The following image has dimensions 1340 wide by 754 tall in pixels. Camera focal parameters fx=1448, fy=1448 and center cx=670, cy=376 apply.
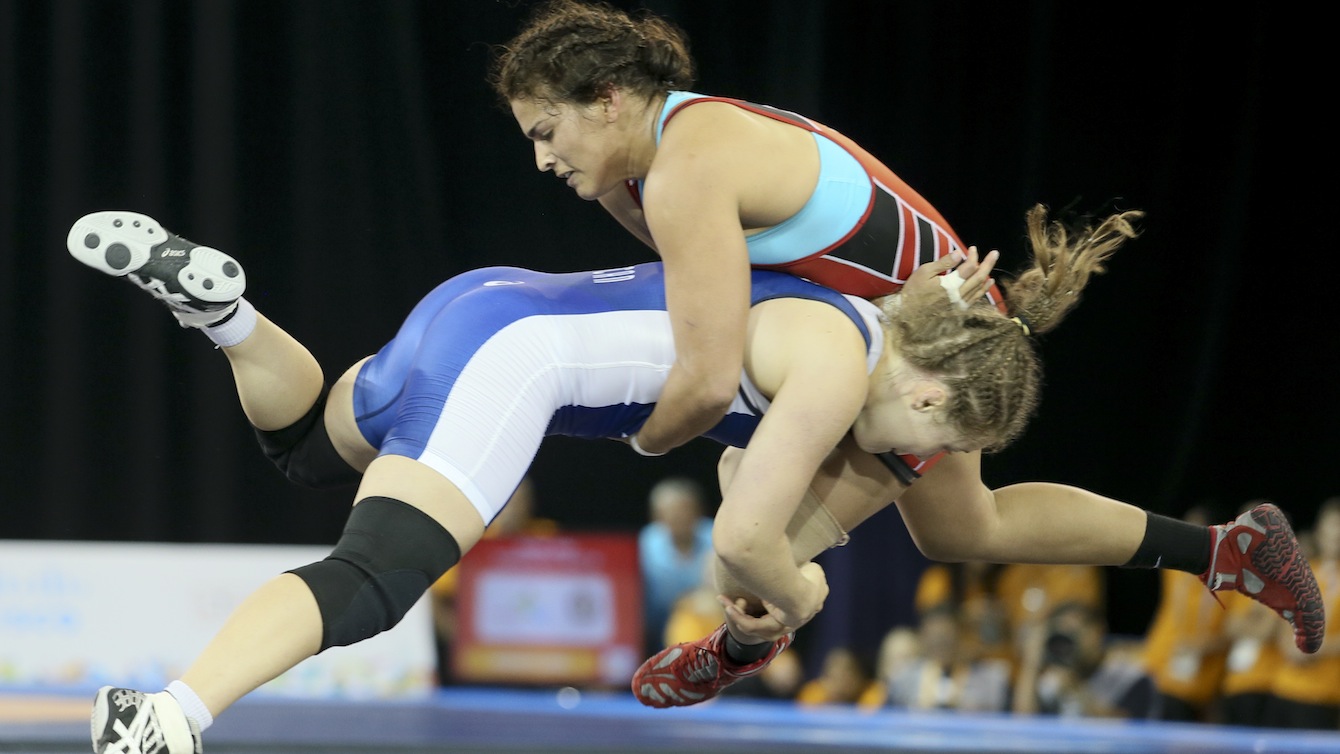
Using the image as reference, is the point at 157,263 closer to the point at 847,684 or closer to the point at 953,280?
the point at 953,280

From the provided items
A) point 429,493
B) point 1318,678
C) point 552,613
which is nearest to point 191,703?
point 429,493

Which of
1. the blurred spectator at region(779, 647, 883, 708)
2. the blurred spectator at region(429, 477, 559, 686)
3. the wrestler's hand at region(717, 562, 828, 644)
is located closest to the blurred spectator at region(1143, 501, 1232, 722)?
the blurred spectator at region(779, 647, 883, 708)

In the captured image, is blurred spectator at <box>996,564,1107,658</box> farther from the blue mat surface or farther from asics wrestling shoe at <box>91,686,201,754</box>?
asics wrestling shoe at <box>91,686,201,754</box>

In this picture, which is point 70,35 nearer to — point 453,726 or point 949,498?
point 453,726

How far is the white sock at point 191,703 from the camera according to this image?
1329 mm

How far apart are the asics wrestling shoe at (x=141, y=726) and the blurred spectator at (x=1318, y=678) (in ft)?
11.1

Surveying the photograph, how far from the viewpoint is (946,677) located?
159 inches

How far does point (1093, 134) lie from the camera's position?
17.4 ft

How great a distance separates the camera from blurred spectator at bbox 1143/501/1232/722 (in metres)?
4.27

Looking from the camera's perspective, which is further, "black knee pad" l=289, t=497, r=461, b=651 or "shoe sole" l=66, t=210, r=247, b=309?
"shoe sole" l=66, t=210, r=247, b=309

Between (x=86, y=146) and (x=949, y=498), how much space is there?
3.57 meters

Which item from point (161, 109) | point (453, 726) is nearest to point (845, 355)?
point (453, 726)

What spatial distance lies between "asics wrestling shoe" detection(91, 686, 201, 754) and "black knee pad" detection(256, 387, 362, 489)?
1.87 ft

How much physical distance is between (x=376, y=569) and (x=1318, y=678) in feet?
10.7
